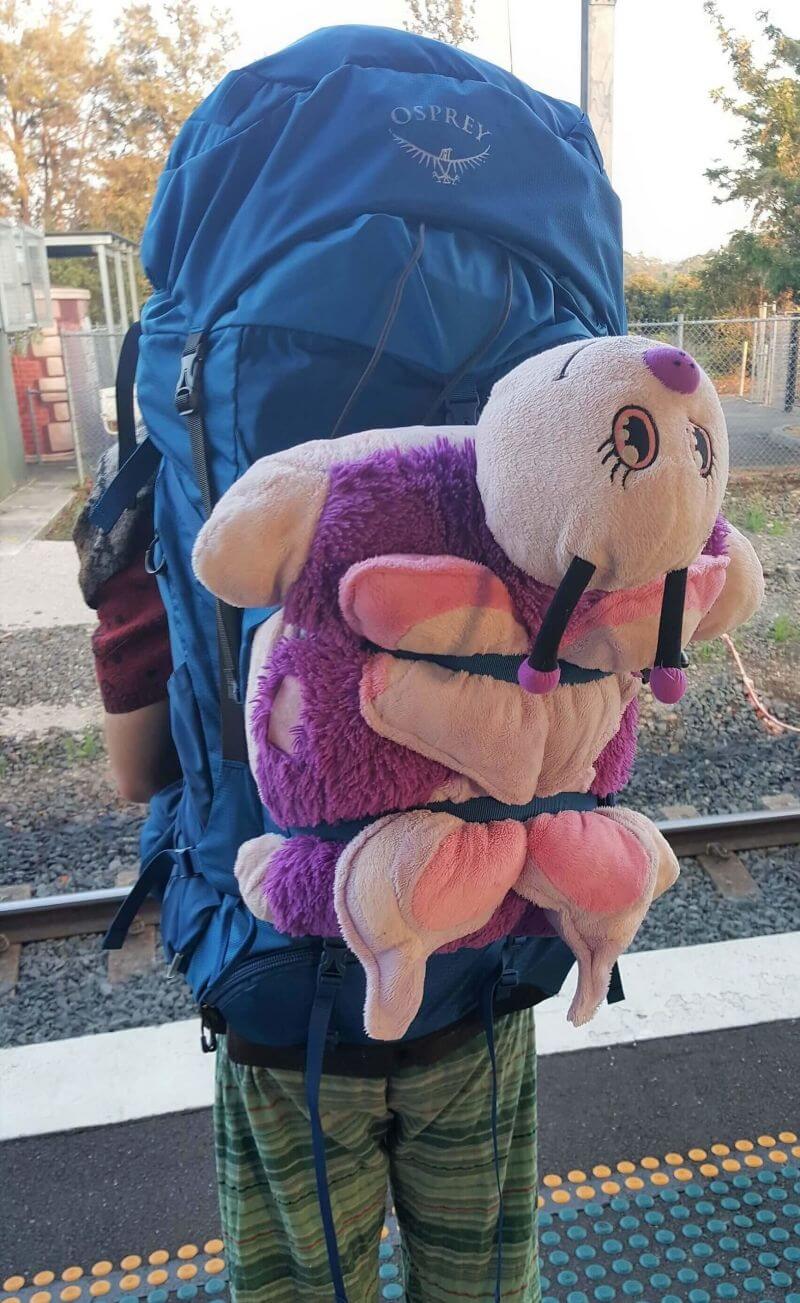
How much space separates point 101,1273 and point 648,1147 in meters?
1.10

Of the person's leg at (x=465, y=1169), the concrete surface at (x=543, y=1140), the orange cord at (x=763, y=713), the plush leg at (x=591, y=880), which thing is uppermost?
the plush leg at (x=591, y=880)

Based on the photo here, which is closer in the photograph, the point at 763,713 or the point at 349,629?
the point at 349,629

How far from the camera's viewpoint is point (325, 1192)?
99cm

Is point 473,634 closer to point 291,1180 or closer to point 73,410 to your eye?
point 291,1180

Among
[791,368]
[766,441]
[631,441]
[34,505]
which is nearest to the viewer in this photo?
[631,441]

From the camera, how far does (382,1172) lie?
1.13 m

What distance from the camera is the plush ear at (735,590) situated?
32.7 inches

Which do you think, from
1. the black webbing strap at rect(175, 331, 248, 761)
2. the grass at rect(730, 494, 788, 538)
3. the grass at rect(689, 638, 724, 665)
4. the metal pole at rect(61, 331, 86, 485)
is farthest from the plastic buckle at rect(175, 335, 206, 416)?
the metal pole at rect(61, 331, 86, 485)

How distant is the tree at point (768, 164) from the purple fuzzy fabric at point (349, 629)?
7.35 metres

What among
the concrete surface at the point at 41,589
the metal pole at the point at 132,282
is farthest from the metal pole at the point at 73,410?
the metal pole at the point at 132,282


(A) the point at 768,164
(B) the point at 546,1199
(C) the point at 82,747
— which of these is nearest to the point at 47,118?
(A) the point at 768,164

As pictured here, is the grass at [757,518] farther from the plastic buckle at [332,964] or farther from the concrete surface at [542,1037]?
the plastic buckle at [332,964]

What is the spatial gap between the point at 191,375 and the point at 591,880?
1.75 feet

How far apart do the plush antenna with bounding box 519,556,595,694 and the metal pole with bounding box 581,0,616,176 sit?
2785 mm
